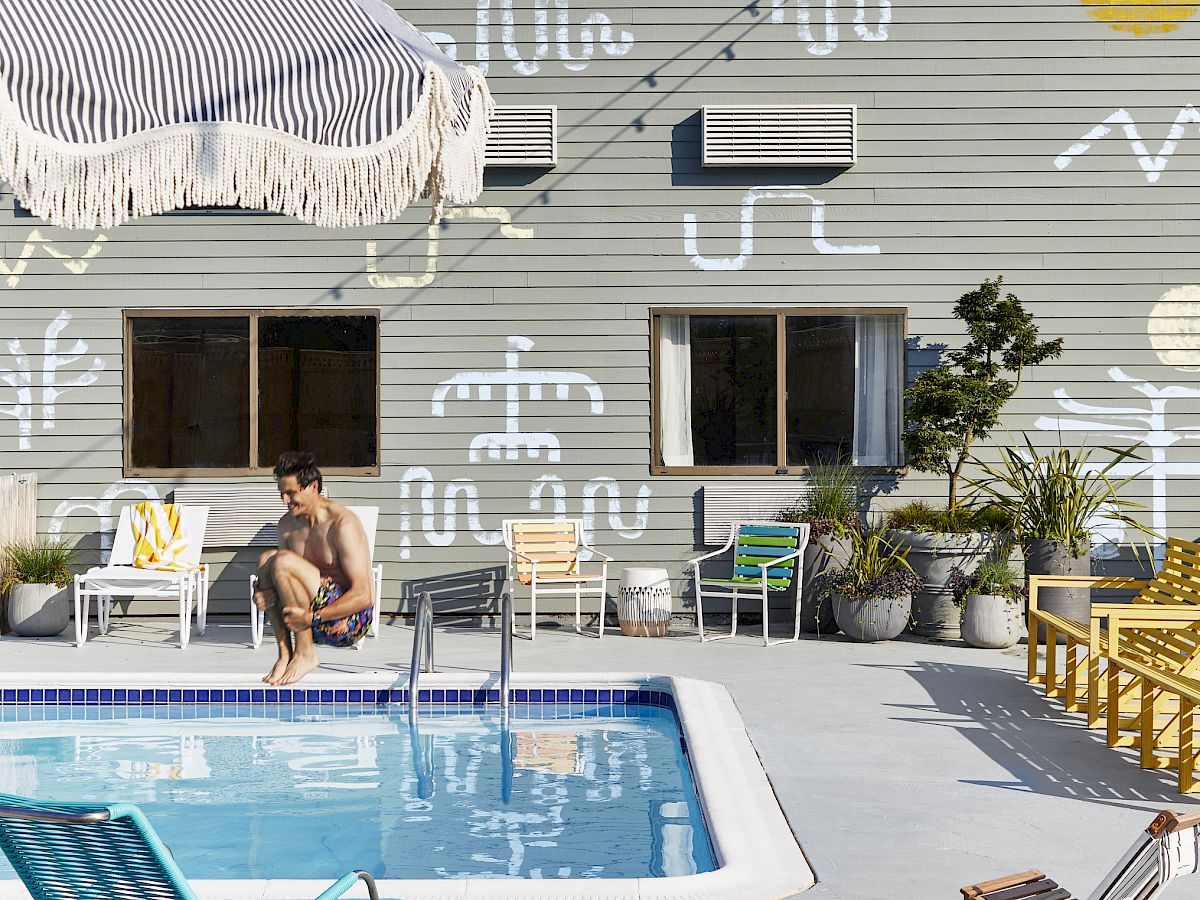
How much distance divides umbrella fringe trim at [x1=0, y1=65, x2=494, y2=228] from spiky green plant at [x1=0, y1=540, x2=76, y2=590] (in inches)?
215

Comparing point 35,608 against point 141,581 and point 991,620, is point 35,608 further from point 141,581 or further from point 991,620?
point 991,620

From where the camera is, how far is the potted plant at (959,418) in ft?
26.7

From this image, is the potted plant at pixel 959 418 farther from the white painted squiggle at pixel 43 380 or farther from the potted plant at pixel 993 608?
the white painted squiggle at pixel 43 380

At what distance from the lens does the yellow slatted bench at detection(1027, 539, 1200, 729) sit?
550 centimetres

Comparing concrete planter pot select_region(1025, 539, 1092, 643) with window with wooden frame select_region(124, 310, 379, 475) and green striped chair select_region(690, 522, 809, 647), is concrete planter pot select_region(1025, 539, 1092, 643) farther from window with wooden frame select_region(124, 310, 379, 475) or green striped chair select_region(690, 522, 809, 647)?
window with wooden frame select_region(124, 310, 379, 475)

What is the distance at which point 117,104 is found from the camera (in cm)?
332

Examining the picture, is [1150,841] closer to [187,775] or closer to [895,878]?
[895,878]

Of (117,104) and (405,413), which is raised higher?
(117,104)

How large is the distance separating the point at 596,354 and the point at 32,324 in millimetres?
3780

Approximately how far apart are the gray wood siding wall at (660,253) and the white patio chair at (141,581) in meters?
0.37

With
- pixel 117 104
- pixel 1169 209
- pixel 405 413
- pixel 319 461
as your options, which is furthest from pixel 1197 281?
pixel 117 104

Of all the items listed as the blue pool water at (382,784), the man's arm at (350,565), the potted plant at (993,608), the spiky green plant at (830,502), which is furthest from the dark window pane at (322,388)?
the man's arm at (350,565)

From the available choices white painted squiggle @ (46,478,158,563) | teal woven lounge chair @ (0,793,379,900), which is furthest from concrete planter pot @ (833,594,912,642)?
teal woven lounge chair @ (0,793,379,900)

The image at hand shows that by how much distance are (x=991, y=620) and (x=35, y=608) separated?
583cm
